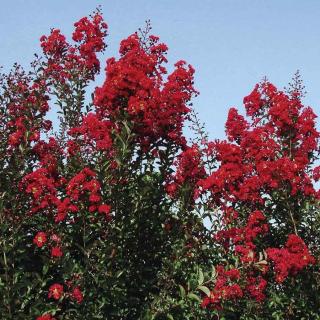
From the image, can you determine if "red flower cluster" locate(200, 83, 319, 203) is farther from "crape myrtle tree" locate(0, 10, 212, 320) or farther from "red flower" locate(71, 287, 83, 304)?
"red flower" locate(71, 287, 83, 304)

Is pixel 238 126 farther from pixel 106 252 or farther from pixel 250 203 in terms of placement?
pixel 106 252

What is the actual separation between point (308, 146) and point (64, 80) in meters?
5.77

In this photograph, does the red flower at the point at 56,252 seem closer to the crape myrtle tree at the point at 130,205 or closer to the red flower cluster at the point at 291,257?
the crape myrtle tree at the point at 130,205

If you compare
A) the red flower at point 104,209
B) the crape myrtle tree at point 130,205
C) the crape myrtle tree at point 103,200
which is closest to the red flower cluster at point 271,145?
the crape myrtle tree at point 130,205

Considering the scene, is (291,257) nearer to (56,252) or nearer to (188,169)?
(188,169)

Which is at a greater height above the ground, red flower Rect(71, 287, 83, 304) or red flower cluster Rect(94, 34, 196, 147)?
red flower cluster Rect(94, 34, 196, 147)

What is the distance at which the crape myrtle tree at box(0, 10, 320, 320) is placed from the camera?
25.0 ft

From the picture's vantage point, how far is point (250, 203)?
38.6ft

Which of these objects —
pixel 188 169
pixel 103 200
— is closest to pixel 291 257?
pixel 188 169

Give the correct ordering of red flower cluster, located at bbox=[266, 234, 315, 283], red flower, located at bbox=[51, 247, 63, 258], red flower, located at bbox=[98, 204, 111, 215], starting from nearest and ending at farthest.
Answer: red flower, located at bbox=[51, 247, 63, 258]
red flower, located at bbox=[98, 204, 111, 215]
red flower cluster, located at bbox=[266, 234, 315, 283]

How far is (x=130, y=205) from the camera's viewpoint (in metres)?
8.12

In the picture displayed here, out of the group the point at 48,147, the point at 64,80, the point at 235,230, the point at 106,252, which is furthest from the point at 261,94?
the point at 106,252

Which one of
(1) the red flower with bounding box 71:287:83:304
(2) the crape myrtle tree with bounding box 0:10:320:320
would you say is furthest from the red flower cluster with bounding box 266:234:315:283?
(1) the red flower with bounding box 71:287:83:304

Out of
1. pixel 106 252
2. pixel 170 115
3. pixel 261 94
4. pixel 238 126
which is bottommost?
pixel 106 252
